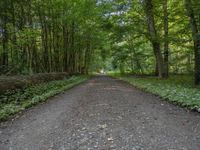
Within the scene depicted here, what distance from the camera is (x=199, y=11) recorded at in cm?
1352

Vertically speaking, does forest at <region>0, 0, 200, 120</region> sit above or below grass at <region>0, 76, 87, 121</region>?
above

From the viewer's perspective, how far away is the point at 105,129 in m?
5.29

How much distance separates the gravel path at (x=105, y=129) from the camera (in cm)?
444

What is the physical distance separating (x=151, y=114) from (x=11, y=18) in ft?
50.3

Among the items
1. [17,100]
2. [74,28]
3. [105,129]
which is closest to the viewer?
[105,129]

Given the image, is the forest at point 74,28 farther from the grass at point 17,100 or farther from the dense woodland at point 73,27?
the grass at point 17,100

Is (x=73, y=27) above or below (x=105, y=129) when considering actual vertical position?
above

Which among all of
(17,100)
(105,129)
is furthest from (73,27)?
(105,129)

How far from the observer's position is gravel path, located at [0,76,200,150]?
4.44m

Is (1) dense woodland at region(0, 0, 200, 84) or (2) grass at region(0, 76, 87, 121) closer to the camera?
(2) grass at region(0, 76, 87, 121)

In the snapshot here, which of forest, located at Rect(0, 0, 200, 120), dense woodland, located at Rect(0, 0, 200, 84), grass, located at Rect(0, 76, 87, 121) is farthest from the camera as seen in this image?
dense woodland, located at Rect(0, 0, 200, 84)

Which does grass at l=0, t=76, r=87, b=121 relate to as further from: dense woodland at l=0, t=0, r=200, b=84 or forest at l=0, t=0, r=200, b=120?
dense woodland at l=0, t=0, r=200, b=84

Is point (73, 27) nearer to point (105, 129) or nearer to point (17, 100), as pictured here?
point (17, 100)

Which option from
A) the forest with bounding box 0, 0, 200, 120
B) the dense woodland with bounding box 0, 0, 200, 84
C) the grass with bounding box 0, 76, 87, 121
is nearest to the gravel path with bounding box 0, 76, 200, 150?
the grass with bounding box 0, 76, 87, 121
